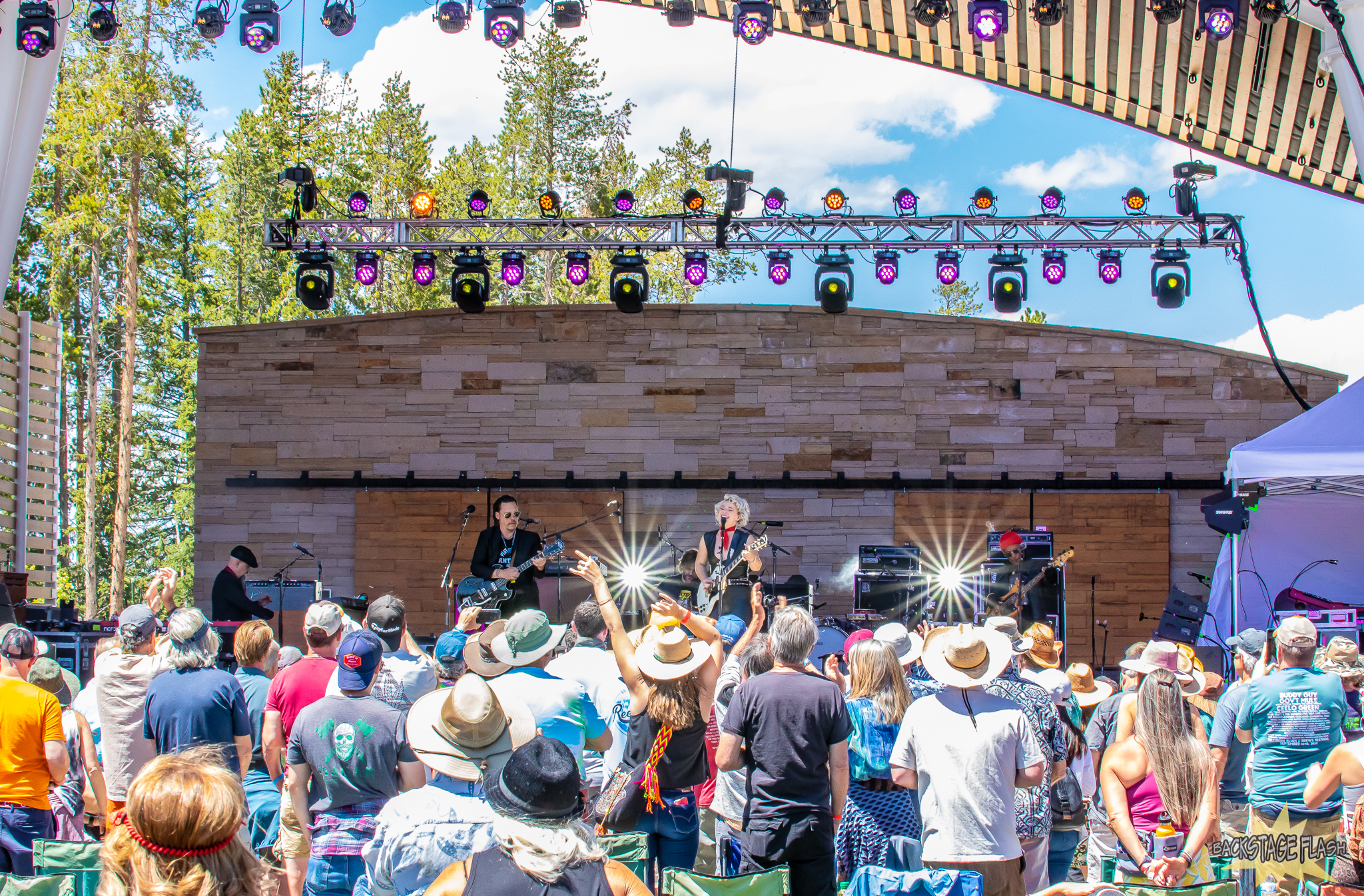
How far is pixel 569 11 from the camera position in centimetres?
877

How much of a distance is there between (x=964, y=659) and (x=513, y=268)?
8575 millimetres

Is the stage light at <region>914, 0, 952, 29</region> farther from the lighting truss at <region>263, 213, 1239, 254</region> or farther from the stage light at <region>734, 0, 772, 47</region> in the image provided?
the lighting truss at <region>263, 213, 1239, 254</region>

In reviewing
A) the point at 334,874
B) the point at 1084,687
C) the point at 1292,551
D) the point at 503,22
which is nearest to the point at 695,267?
the point at 503,22

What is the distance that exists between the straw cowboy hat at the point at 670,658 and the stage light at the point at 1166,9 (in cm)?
644

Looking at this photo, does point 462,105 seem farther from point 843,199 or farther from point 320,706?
point 320,706

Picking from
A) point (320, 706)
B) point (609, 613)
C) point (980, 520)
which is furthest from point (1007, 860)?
point (980, 520)

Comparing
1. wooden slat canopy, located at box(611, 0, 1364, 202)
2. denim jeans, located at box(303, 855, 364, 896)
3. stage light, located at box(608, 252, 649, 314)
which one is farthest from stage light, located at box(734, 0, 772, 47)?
denim jeans, located at box(303, 855, 364, 896)

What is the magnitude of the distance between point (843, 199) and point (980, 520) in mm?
3994

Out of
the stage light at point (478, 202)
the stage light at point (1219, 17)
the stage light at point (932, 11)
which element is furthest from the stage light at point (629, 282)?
the stage light at point (1219, 17)

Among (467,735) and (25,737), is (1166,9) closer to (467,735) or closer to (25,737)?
(467,735)

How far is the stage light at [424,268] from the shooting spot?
11188 mm

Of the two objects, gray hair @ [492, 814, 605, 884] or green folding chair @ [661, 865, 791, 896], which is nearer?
gray hair @ [492, 814, 605, 884]

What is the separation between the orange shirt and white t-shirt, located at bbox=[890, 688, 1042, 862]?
9.96ft

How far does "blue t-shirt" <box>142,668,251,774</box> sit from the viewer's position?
4137mm
